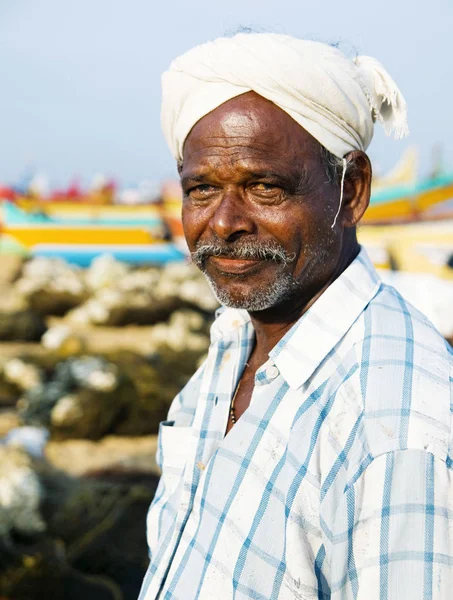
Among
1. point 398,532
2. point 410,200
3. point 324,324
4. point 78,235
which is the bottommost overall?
point 398,532

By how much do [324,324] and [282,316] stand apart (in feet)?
0.80

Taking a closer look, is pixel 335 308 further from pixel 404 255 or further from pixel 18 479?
pixel 404 255

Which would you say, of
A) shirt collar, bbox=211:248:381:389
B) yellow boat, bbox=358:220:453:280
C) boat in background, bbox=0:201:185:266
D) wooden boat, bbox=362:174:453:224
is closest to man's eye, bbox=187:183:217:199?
shirt collar, bbox=211:248:381:389

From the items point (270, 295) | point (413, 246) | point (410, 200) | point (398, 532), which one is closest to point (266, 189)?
point (270, 295)

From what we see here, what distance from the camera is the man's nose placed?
1521mm

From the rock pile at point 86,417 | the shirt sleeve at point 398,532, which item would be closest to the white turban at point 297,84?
the shirt sleeve at point 398,532

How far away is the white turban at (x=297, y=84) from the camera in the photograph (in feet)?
4.89

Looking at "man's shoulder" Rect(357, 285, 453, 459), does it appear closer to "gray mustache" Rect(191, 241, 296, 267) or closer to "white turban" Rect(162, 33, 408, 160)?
"gray mustache" Rect(191, 241, 296, 267)

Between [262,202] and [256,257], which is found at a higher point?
[262,202]

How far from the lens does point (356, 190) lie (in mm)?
1656

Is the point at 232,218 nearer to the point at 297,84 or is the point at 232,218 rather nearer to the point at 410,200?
the point at 297,84

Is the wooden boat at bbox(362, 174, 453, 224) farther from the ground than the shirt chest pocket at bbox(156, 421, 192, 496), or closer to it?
farther from the ground

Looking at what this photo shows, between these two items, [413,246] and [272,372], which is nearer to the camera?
[272,372]

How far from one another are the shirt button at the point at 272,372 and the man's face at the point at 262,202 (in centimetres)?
18
